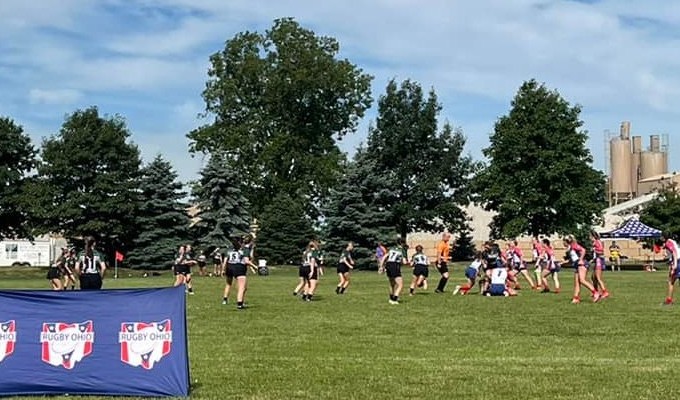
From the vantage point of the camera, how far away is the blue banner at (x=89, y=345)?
10.9 m

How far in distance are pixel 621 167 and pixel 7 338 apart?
112 m

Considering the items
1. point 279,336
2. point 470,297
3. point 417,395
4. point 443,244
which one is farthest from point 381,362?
point 443,244

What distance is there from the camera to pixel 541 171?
6906 centimetres

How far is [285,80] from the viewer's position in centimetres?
6975

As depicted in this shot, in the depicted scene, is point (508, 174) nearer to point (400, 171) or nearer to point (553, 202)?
point (553, 202)

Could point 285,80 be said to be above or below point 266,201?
above

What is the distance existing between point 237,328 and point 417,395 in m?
8.84

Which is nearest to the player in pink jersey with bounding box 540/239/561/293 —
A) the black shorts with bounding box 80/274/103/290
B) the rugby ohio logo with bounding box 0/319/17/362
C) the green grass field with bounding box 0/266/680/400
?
the green grass field with bounding box 0/266/680/400

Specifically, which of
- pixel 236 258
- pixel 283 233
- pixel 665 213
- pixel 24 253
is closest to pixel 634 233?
pixel 665 213

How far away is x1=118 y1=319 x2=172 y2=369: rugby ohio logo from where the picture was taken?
10.9 meters

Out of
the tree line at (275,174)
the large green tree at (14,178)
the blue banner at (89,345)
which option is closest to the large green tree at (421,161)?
the tree line at (275,174)

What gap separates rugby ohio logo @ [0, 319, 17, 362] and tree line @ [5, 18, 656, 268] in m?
55.4

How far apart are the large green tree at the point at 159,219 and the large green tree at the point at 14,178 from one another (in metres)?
8.38

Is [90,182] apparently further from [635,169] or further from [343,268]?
[635,169]
